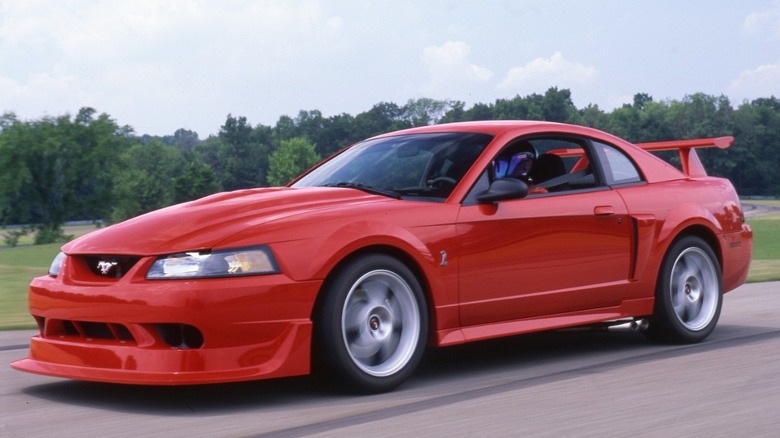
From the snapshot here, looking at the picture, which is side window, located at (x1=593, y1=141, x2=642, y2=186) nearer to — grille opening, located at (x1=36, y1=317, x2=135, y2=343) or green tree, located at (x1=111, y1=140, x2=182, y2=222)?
grille opening, located at (x1=36, y1=317, x2=135, y2=343)

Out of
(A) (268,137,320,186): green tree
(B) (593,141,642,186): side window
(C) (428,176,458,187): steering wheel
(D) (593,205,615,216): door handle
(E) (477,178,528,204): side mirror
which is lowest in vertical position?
(D) (593,205,615,216): door handle

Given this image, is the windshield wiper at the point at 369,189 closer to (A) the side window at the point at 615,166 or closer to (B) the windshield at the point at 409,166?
(B) the windshield at the point at 409,166

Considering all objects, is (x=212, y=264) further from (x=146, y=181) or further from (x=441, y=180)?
(x=146, y=181)

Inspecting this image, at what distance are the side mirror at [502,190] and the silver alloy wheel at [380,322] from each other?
2.55 ft

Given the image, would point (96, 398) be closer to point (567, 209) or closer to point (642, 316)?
point (567, 209)

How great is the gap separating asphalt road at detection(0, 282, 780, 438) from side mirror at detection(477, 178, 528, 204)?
3.20ft

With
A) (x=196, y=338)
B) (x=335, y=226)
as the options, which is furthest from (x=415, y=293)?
(x=196, y=338)

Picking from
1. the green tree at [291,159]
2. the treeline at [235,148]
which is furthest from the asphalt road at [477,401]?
the green tree at [291,159]

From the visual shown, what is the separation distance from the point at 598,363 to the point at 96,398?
2856 millimetres

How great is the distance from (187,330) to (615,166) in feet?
10.8

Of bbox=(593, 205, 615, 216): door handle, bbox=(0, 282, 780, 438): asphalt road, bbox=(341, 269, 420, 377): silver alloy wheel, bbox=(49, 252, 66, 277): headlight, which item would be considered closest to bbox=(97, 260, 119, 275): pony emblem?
bbox=(49, 252, 66, 277): headlight

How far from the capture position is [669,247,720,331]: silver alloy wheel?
7371mm

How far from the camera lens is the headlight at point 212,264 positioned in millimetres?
5070

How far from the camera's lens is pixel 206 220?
17.8 feet
